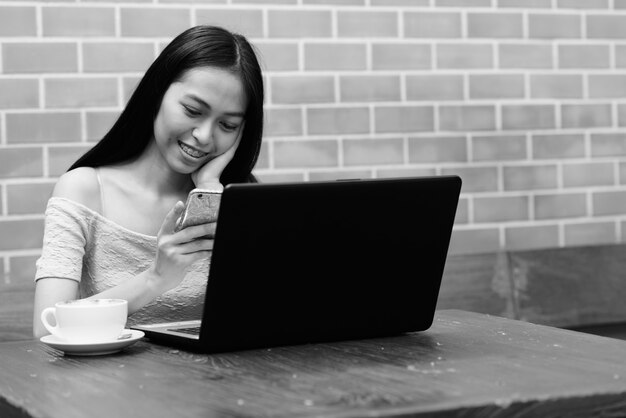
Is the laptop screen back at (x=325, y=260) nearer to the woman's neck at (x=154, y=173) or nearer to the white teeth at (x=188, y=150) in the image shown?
the white teeth at (x=188, y=150)

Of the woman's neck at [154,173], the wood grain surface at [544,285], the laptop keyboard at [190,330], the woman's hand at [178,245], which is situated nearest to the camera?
the laptop keyboard at [190,330]

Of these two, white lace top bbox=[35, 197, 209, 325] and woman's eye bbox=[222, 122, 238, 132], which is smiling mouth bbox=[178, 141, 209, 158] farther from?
white lace top bbox=[35, 197, 209, 325]

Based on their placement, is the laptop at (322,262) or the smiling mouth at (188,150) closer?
the laptop at (322,262)

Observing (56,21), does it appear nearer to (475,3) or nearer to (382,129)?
(382,129)

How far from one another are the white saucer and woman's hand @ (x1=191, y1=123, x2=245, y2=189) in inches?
28.0

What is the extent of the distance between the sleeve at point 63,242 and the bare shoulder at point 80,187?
0.09 feet

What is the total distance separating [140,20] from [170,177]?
638 millimetres

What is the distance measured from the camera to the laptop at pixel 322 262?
1339 millimetres

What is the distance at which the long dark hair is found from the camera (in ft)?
7.00

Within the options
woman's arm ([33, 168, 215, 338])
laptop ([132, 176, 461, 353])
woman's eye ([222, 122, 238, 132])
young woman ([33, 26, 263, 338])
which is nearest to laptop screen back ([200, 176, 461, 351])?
laptop ([132, 176, 461, 353])

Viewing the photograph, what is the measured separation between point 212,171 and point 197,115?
133 mm

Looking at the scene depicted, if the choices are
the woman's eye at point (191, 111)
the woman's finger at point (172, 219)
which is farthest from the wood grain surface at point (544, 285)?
the woman's finger at point (172, 219)

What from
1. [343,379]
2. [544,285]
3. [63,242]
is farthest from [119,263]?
[544,285]

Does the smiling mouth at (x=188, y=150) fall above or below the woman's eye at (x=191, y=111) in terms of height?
below
